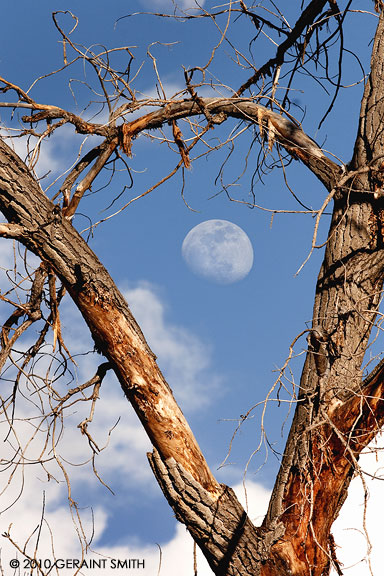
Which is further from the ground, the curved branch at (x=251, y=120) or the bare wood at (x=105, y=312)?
the curved branch at (x=251, y=120)

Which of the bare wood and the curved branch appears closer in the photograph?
the bare wood

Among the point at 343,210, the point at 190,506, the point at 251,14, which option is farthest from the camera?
the point at 251,14

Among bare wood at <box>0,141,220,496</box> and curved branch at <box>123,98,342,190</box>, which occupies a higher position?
curved branch at <box>123,98,342,190</box>

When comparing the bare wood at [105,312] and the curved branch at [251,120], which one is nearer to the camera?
the bare wood at [105,312]

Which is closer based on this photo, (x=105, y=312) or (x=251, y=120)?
(x=105, y=312)

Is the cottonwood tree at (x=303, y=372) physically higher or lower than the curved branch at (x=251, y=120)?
lower

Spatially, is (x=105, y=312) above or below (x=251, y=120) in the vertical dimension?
below

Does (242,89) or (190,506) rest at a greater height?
(242,89)

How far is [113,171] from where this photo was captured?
4.11 meters

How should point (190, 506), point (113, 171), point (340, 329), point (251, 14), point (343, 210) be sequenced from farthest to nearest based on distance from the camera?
point (251, 14) → point (113, 171) → point (343, 210) → point (340, 329) → point (190, 506)

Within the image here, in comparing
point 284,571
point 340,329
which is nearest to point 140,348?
point 340,329

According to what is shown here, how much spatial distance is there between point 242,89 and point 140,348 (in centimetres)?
217

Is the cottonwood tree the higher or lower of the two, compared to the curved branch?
lower

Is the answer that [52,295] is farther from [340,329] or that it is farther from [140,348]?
[340,329]
